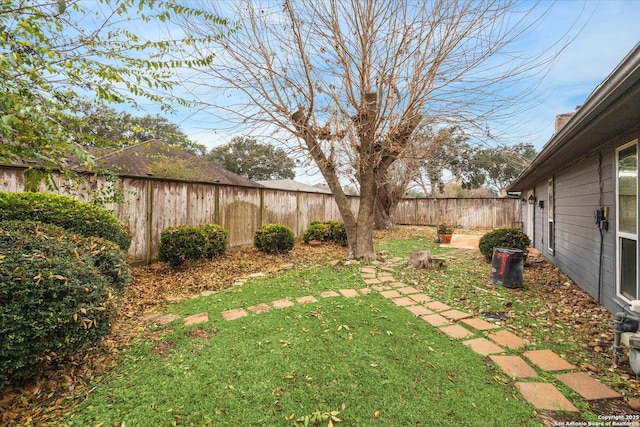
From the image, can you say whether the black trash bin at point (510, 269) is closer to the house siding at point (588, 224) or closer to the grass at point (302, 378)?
the house siding at point (588, 224)

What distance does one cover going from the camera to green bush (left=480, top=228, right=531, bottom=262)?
18.6 ft

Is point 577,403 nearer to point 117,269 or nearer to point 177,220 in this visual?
point 117,269

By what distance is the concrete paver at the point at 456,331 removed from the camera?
2.76 meters


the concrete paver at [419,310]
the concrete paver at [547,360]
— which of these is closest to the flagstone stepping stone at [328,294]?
the concrete paver at [419,310]

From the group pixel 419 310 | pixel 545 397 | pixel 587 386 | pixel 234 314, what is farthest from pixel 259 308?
pixel 587 386

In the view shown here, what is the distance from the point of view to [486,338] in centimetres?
271

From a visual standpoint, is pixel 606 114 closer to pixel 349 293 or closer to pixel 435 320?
pixel 435 320

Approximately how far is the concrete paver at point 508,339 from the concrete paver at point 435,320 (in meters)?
0.44

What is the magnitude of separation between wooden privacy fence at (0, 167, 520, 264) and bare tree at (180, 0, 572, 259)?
6.43 feet

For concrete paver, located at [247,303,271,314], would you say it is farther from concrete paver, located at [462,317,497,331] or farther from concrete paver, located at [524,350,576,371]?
concrete paver, located at [524,350,576,371]

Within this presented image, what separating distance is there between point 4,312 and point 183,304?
1989 millimetres

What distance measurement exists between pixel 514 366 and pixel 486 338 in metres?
0.47

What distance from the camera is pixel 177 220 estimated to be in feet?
18.9

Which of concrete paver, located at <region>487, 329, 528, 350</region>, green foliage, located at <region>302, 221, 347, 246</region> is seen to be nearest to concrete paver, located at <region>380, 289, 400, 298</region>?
concrete paver, located at <region>487, 329, 528, 350</region>
